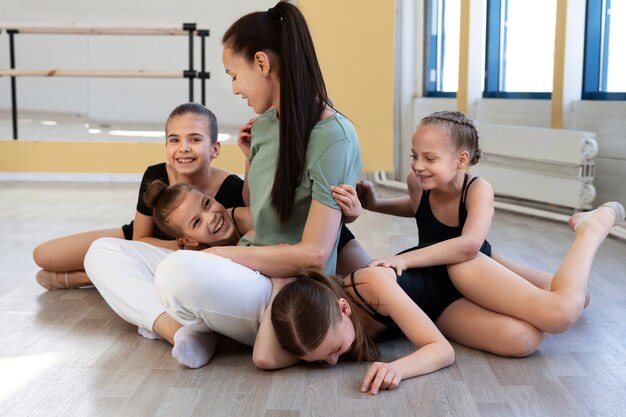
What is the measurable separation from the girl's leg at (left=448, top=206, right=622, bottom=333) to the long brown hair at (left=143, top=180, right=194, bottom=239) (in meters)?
0.75

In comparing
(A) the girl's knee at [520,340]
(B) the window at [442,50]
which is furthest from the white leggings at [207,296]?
(B) the window at [442,50]

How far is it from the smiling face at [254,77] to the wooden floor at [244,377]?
0.63 m

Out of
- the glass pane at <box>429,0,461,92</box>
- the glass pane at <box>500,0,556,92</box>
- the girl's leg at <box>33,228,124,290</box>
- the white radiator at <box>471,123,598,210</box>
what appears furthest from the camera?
the glass pane at <box>429,0,461,92</box>

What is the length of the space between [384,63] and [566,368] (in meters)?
4.06

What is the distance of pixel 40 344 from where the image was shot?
2135 millimetres

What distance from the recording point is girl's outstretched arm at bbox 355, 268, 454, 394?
1.85 m

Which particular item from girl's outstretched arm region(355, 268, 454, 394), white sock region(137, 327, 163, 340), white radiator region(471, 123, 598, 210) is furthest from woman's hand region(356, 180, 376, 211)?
white radiator region(471, 123, 598, 210)

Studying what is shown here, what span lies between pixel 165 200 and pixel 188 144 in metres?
0.27

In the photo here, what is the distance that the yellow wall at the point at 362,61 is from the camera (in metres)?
5.71

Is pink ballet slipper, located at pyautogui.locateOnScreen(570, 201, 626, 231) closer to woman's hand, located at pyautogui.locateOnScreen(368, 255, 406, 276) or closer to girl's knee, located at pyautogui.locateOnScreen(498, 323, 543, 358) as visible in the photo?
girl's knee, located at pyautogui.locateOnScreen(498, 323, 543, 358)

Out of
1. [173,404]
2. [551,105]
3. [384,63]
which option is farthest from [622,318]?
[384,63]

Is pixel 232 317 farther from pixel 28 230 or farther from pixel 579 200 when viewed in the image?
pixel 579 200

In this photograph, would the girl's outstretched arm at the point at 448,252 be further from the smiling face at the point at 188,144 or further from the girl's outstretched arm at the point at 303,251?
the smiling face at the point at 188,144

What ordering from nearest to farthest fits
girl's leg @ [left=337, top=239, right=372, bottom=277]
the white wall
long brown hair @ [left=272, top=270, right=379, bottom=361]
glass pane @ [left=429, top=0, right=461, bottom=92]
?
long brown hair @ [left=272, top=270, right=379, bottom=361] < girl's leg @ [left=337, top=239, right=372, bottom=277] < the white wall < glass pane @ [left=429, top=0, right=461, bottom=92]
